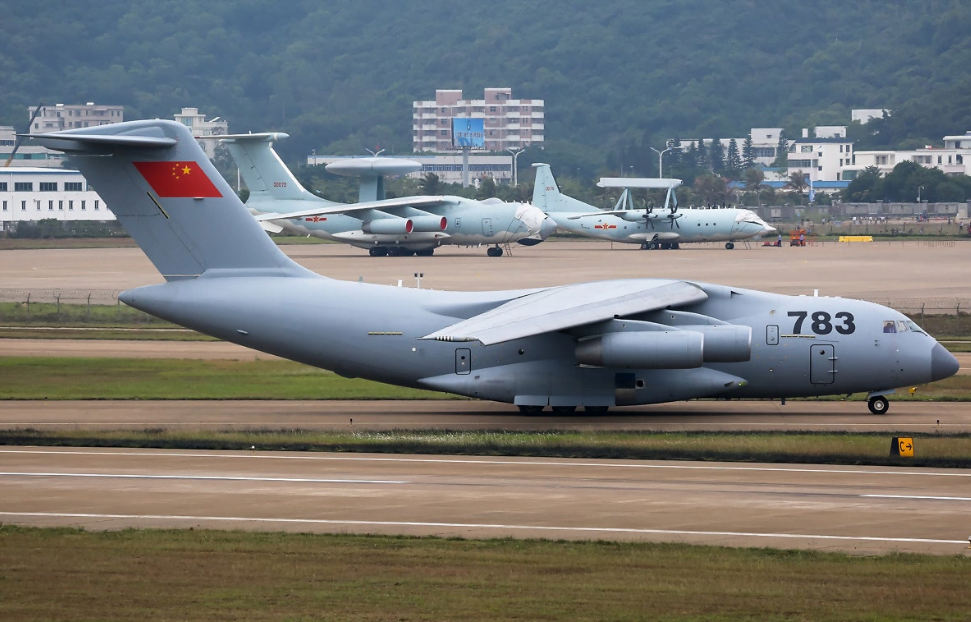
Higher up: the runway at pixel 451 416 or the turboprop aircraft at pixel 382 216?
the turboprop aircraft at pixel 382 216

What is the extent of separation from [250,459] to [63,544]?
21.6 feet

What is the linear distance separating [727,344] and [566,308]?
3200 millimetres

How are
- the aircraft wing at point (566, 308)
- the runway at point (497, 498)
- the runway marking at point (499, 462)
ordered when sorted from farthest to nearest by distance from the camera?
the aircraft wing at point (566, 308) < the runway marking at point (499, 462) < the runway at point (497, 498)

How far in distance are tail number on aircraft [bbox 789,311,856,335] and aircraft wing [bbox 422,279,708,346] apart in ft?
6.27

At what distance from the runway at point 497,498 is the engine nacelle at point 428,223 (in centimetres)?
5481

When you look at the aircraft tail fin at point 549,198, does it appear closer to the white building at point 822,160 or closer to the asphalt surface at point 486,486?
the asphalt surface at point 486,486

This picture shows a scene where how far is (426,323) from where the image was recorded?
1027 inches

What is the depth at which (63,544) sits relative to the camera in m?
14.9

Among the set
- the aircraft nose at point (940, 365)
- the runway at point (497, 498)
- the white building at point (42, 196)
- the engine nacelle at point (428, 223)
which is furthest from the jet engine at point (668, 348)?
the white building at point (42, 196)

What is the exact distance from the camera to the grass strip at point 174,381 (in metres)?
29.9

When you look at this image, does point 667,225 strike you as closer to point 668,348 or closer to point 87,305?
point 87,305

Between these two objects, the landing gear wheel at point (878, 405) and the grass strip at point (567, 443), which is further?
the landing gear wheel at point (878, 405)

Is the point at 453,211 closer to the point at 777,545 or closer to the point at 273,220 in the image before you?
the point at 273,220

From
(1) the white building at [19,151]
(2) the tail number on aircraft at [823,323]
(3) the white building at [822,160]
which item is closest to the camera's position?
(2) the tail number on aircraft at [823,323]
